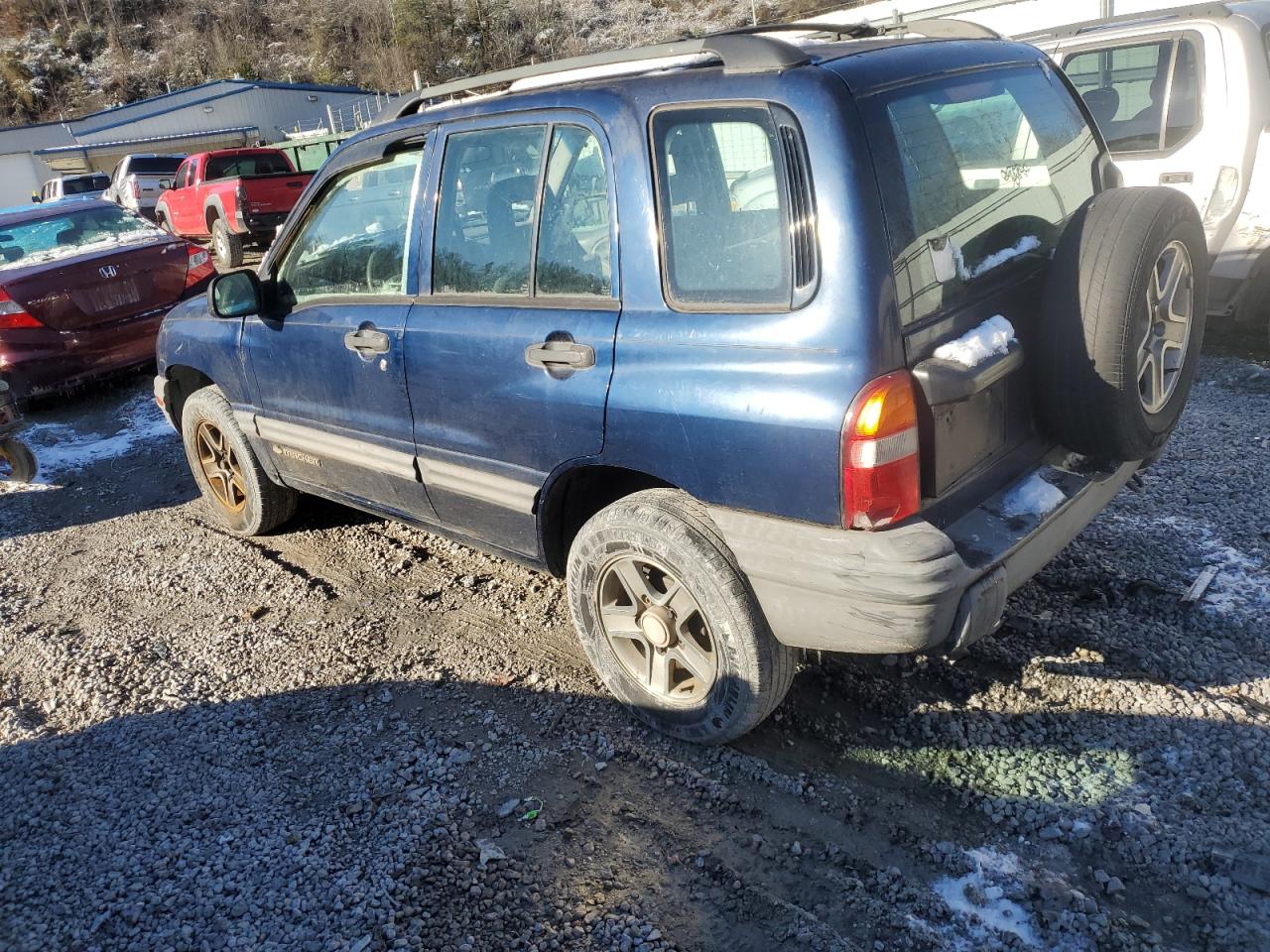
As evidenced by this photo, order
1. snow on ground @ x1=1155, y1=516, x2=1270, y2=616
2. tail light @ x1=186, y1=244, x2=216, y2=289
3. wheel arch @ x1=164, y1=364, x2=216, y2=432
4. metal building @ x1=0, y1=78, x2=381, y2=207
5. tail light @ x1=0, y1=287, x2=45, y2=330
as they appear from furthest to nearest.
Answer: metal building @ x1=0, y1=78, x2=381, y2=207
tail light @ x1=186, y1=244, x2=216, y2=289
tail light @ x1=0, y1=287, x2=45, y2=330
wheel arch @ x1=164, y1=364, x2=216, y2=432
snow on ground @ x1=1155, y1=516, x2=1270, y2=616

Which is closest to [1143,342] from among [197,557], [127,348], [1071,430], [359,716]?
[1071,430]

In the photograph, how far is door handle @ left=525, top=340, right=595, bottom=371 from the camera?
2.90m

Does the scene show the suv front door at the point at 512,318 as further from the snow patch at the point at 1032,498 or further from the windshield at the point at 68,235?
the windshield at the point at 68,235

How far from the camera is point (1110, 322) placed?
2.63 meters

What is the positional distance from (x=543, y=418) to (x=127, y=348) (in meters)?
5.86

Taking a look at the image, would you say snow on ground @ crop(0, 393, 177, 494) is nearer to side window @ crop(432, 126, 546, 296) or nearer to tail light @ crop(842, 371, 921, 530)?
side window @ crop(432, 126, 546, 296)

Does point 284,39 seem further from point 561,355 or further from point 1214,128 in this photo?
point 561,355

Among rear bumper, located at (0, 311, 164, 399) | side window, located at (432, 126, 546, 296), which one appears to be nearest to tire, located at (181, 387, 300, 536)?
side window, located at (432, 126, 546, 296)

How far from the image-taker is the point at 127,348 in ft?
24.6

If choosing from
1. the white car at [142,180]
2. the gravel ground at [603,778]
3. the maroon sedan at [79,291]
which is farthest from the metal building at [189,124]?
the gravel ground at [603,778]

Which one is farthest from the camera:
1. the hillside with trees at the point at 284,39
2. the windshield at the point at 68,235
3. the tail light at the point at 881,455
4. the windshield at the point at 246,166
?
the hillside with trees at the point at 284,39

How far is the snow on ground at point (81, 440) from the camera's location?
6.29m

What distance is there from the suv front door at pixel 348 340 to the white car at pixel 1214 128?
4.57m

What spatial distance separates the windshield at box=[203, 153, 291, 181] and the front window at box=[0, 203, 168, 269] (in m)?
9.06
